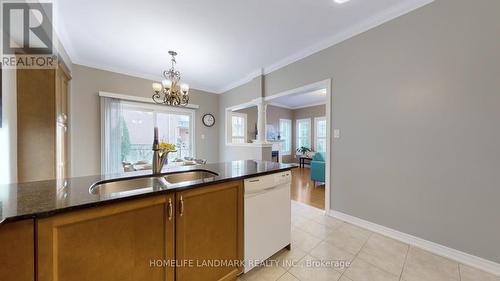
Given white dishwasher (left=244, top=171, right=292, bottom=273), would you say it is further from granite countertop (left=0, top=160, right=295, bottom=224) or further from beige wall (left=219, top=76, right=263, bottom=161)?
beige wall (left=219, top=76, right=263, bottom=161)

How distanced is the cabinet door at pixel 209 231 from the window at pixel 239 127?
15.9 ft

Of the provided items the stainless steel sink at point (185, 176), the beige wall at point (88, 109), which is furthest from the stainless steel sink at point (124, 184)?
the beige wall at point (88, 109)

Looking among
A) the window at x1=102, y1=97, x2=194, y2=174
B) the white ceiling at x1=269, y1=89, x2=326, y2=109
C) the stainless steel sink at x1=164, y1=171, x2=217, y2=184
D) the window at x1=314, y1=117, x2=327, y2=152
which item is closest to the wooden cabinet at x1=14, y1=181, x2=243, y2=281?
the stainless steel sink at x1=164, y1=171, x2=217, y2=184

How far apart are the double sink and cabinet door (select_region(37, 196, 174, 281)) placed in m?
0.24

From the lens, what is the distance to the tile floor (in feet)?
4.93

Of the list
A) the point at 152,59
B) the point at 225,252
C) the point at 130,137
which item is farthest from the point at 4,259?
the point at 130,137

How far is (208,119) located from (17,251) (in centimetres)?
483

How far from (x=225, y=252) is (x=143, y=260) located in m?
0.56

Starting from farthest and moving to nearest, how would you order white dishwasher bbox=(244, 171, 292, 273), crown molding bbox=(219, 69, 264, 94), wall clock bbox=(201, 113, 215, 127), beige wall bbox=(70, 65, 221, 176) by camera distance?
wall clock bbox=(201, 113, 215, 127) → crown molding bbox=(219, 69, 264, 94) → beige wall bbox=(70, 65, 221, 176) → white dishwasher bbox=(244, 171, 292, 273)

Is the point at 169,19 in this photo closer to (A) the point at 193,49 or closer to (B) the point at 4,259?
(A) the point at 193,49

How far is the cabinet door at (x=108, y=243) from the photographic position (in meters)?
0.76

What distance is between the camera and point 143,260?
99 centimetres

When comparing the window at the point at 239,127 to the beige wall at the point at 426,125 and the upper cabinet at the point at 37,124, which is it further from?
the upper cabinet at the point at 37,124

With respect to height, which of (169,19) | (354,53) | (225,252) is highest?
(169,19)
